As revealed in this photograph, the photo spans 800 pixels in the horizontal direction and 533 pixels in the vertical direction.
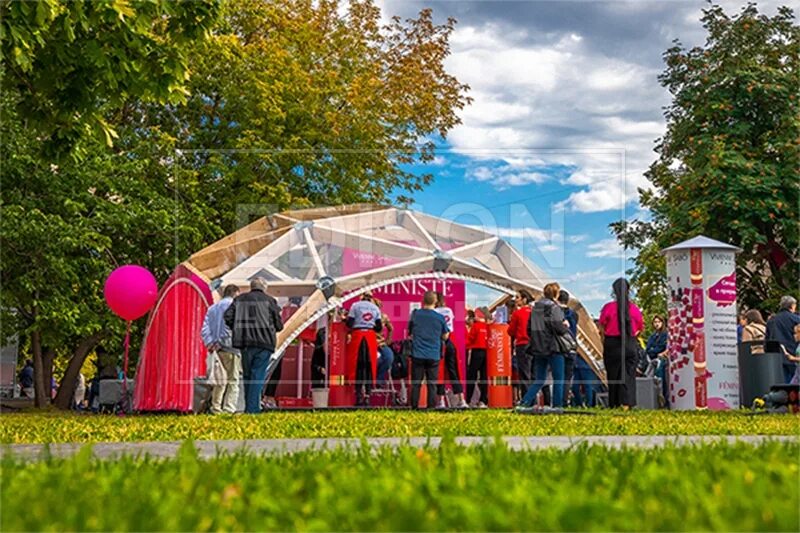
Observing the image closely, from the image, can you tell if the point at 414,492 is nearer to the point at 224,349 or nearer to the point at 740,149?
the point at 224,349

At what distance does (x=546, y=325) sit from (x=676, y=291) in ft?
9.16

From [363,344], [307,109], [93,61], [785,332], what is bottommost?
[363,344]

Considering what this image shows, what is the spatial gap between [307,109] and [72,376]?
9942mm

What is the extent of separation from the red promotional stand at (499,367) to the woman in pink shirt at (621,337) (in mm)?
2788

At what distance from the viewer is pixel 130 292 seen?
1967 centimetres

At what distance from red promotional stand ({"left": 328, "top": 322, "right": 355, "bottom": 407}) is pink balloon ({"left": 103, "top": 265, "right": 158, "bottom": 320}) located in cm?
358

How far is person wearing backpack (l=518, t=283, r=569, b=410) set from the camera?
1435cm

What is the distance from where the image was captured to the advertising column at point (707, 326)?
15.7 m

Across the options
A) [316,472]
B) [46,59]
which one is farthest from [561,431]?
[46,59]

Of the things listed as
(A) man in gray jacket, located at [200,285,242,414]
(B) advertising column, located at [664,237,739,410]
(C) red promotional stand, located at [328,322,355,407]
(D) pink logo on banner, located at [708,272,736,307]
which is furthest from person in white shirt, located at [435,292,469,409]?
A: (D) pink logo on banner, located at [708,272,736,307]

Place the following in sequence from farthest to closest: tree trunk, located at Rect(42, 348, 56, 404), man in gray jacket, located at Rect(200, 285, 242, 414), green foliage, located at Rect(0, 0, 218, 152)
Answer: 1. tree trunk, located at Rect(42, 348, 56, 404)
2. man in gray jacket, located at Rect(200, 285, 242, 414)
3. green foliage, located at Rect(0, 0, 218, 152)

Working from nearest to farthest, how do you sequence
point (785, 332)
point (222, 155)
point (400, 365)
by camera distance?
point (785, 332), point (400, 365), point (222, 155)

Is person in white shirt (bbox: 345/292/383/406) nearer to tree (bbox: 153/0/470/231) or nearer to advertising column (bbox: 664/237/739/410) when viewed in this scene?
advertising column (bbox: 664/237/739/410)

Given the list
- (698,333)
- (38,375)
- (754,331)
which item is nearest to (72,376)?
(38,375)
